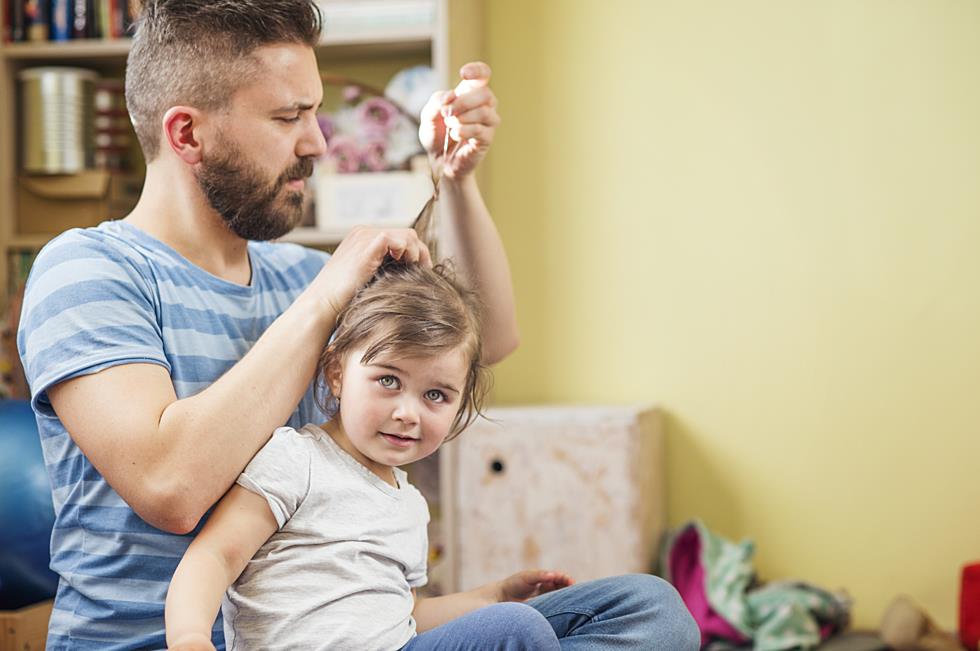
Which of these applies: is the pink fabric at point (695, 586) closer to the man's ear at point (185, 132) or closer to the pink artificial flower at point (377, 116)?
the pink artificial flower at point (377, 116)

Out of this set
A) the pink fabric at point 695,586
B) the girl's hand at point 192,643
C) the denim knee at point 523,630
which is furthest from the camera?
the pink fabric at point 695,586

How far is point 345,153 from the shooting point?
2.72 metres

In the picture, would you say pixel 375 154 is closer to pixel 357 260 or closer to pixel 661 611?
pixel 357 260

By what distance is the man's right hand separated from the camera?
119 cm

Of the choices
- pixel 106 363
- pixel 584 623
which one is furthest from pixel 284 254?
pixel 584 623

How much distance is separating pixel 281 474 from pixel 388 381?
0.15m

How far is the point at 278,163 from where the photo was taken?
4.34 feet

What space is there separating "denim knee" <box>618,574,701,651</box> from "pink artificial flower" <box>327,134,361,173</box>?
5.70 feet

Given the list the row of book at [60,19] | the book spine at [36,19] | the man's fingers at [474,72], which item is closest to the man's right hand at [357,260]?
the man's fingers at [474,72]

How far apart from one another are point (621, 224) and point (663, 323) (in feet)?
0.94

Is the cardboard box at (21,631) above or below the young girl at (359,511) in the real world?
below

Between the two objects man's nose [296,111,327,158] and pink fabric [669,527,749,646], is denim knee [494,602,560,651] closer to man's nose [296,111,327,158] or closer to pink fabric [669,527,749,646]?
man's nose [296,111,327,158]

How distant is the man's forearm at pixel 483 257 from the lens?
1.42 m

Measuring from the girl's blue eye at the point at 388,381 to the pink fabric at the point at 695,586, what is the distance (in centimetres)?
150
